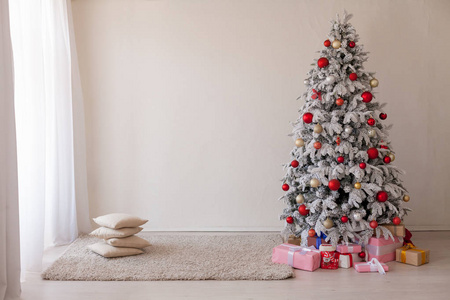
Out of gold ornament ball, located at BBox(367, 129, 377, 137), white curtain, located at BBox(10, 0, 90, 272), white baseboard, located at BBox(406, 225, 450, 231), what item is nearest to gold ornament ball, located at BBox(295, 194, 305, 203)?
gold ornament ball, located at BBox(367, 129, 377, 137)

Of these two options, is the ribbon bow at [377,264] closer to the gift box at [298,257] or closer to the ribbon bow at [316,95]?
the gift box at [298,257]

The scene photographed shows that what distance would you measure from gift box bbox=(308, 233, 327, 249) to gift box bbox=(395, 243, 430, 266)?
579 mm

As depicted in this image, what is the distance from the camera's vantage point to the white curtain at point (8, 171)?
2793 mm

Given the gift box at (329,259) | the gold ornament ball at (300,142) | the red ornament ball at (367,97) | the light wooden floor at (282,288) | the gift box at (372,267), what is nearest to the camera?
the light wooden floor at (282,288)

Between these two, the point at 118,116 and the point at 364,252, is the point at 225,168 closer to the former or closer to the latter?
the point at 118,116

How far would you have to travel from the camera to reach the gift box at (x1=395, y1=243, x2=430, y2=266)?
Answer: 3545 mm

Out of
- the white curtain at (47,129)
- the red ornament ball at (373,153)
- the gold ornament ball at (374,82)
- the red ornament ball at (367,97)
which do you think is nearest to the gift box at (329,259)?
the red ornament ball at (373,153)

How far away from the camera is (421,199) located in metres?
4.82

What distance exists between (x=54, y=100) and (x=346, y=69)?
257cm

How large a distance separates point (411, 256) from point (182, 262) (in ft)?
5.77

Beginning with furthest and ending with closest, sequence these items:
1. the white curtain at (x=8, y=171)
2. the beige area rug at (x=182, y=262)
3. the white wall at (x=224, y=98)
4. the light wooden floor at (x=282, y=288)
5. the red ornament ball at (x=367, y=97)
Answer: the white wall at (x=224, y=98) < the red ornament ball at (x=367, y=97) < the beige area rug at (x=182, y=262) < the light wooden floor at (x=282, y=288) < the white curtain at (x=8, y=171)

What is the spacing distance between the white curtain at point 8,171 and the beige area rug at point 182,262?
1.49ft

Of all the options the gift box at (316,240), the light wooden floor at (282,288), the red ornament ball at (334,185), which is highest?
the red ornament ball at (334,185)

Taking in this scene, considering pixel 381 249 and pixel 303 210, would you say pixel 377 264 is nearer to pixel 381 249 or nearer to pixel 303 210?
pixel 381 249
